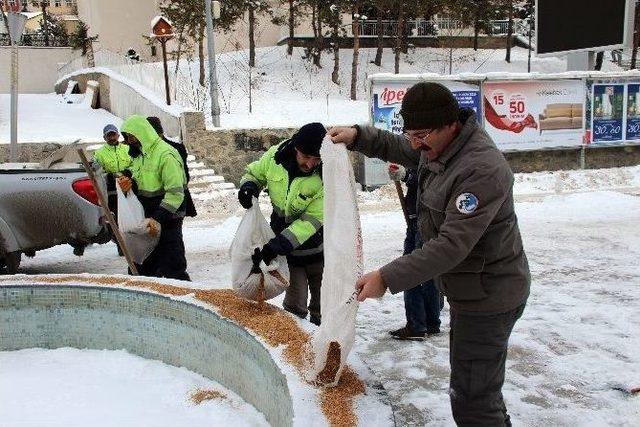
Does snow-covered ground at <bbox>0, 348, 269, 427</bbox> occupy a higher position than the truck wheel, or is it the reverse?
the truck wheel

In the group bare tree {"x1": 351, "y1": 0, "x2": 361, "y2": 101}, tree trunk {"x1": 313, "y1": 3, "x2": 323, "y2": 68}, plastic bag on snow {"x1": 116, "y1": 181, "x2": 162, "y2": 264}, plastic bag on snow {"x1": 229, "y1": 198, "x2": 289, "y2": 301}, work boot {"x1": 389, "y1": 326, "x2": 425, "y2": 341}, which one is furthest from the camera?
tree trunk {"x1": 313, "y1": 3, "x2": 323, "y2": 68}

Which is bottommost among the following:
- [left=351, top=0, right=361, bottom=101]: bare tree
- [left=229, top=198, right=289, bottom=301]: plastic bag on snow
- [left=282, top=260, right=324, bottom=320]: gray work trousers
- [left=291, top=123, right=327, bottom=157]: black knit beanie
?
[left=282, top=260, right=324, bottom=320]: gray work trousers

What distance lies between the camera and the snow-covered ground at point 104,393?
3777 mm

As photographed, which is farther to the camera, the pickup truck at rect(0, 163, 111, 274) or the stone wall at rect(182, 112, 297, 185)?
the stone wall at rect(182, 112, 297, 185)

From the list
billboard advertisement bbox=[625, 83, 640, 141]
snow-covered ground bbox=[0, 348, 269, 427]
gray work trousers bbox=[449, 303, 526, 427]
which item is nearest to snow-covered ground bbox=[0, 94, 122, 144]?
snow-covered ground bbox=[0, 348, 269, 427]

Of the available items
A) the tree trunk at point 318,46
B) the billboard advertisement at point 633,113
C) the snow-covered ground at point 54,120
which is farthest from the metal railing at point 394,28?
the billboard advertisement at point 633,113

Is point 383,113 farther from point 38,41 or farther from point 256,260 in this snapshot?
point 38,41

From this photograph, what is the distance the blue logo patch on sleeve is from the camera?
2268 millimetres

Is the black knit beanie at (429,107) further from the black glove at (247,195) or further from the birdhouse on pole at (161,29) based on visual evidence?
the birdhouse on pole at (161,29)

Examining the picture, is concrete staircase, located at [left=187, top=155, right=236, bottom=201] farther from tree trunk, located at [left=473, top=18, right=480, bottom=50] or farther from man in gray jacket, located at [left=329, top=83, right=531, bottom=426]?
tree trunk, located at [left=473, top=18, right=480, bottom=50]

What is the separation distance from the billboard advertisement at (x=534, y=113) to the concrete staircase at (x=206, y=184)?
5.54 metres

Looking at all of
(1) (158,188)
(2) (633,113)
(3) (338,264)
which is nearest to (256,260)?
(3) (338,264)

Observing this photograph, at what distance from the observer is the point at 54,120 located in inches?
761

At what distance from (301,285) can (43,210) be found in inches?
132
